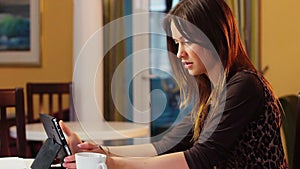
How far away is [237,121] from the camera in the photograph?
1409 mm

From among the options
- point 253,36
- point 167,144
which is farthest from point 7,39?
point 167,144

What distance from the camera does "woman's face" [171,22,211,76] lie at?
1450mm

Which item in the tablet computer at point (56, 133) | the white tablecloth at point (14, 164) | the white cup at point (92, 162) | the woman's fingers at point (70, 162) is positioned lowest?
the white tablecloth at point (14, 164)

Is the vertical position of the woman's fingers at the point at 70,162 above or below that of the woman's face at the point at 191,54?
below

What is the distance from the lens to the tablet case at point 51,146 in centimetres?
135

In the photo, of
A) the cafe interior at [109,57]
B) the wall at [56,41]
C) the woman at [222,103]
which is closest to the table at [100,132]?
the cafe interior at [109,57]

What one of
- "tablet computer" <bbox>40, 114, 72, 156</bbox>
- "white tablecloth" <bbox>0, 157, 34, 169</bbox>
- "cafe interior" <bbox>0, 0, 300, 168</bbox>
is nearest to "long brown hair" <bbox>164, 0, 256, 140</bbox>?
"tablet computer" <bbox>40, 114, 72, 156</bbox>

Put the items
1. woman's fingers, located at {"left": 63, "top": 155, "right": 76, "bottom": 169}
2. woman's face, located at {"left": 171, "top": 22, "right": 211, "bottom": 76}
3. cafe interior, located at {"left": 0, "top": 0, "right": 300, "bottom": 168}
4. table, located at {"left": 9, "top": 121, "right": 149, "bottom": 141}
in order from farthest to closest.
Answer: cafe interior, located at {"left": 0, "top": 0, "right": 300, "bottom": 168}
table, located at {"left": 9, "top": 121, "right": 149, "bottom": 141}
woman's face, located at {"left": 171, "top": 22, "right": 211, "bottom": 76}
woman's fingers, located at {"left": 63, "top": 155, "right": 76, "bottom": 169}

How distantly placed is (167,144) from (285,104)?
176 cm

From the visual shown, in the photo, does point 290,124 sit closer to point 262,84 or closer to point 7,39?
point 262,84

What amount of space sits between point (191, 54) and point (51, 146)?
451 mm

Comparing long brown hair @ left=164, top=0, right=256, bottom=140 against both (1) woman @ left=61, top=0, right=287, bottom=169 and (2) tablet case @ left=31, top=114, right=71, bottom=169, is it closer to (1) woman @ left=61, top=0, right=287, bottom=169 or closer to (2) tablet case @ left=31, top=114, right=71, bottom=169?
(1) woman @ left=61, top=0, right=287, bottom=169

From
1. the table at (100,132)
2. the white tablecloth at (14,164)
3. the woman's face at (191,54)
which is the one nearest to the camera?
the woman's face at (191,54)

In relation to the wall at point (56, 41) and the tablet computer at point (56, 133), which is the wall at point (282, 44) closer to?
the wall at point (56, 41)
